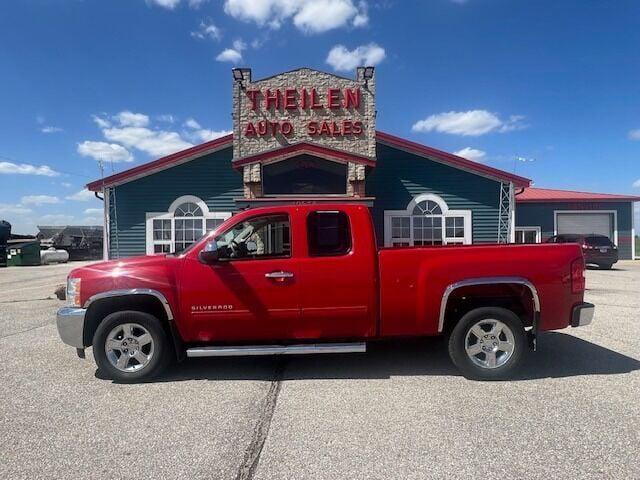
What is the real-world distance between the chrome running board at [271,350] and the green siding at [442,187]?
1163 cm

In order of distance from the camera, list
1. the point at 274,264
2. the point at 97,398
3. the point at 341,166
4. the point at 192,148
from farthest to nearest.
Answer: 1. the point at 192,148
2. the point at 341,166
3. the point at 274,264
4. the point at 97,398

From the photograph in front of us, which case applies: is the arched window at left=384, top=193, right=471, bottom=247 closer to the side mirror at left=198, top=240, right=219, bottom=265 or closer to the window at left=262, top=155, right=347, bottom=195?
the window at left=262, top=155, right=347, bottom=195

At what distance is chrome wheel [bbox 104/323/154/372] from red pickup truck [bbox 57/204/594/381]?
0.04 ft

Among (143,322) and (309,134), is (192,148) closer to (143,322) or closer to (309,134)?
(309,134)

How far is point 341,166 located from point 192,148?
540 centimetres

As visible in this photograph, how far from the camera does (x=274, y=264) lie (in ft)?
15.9

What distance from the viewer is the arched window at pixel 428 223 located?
16.0 m

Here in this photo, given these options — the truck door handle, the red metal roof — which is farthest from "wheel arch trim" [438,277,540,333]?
the red metal roof

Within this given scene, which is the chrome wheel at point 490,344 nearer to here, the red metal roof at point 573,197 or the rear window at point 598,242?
the rear window at point 598,242

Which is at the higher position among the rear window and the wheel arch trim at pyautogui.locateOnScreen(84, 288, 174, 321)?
the rear window

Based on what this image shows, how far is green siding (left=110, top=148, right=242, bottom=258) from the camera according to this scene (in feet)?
53.3

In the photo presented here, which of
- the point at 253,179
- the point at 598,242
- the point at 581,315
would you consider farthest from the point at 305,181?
the point at 598,242

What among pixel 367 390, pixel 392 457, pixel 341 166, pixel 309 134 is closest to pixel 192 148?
pixel 309 134

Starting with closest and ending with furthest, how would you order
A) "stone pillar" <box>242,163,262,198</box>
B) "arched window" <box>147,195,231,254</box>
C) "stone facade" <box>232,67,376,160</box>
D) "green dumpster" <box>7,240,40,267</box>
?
"stone pillar" <box>242,163,262,198</box>, "stone facade" <box>232,67,376,160</box>, "arched window" <box>147,195,231,254</box>, "green dumpster" <box>7,240,40,267</box>
